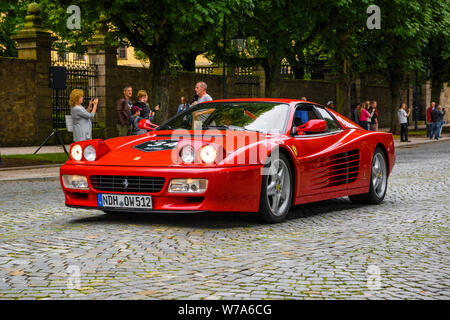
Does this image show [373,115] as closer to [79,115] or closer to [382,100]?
[79,115]

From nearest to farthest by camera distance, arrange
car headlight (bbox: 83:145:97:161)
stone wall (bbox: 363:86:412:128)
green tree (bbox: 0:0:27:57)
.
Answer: car headlight (bbox: 83:145:97:161)
green tree (bbox: 0:0:27:57)
stone wall (bbox: 363:86:412:128)

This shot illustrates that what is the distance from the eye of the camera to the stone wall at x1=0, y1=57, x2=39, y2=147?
25516 mm

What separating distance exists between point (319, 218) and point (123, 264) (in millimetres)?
3478

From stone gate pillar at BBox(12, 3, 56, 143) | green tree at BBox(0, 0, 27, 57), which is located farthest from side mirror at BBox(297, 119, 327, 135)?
green tree at BBox(0, 0, 27, 57)

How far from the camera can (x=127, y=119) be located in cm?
1797

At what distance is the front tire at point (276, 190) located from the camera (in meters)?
7.91

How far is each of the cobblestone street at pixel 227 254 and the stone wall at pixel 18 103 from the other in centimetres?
1632

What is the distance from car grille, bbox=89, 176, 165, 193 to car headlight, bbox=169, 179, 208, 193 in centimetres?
12

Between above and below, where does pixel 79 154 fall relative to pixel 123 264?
above

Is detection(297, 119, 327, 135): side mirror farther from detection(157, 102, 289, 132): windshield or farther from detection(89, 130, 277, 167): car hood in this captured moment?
detection(89, 130, 277, 167): car hood

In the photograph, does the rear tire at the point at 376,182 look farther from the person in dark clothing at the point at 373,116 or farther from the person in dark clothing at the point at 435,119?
the person in dark clothing at the point at 435,119
